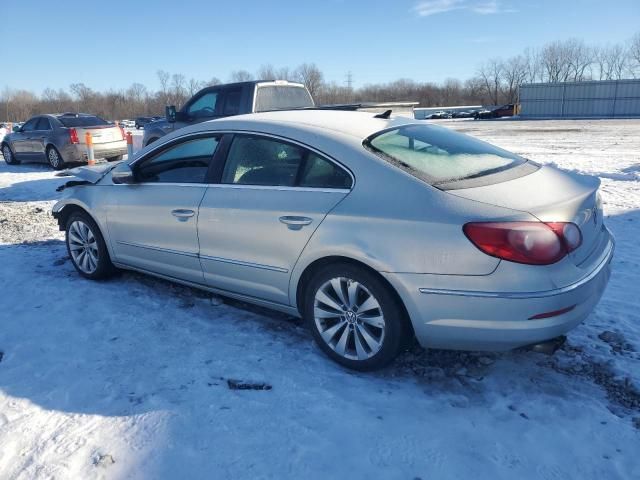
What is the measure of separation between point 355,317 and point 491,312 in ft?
2.73

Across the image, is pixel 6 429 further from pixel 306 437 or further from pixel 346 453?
pixel 346 453

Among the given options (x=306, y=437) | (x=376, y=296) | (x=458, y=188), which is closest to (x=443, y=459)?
(x=306, y=437)

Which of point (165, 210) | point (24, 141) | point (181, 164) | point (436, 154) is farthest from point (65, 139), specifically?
point (436, 154)

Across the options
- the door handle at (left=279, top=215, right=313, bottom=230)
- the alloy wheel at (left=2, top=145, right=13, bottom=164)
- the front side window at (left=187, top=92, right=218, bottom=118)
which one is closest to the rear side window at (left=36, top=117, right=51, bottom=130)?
the alloy wheel at (left=2, top=145, right=13, bottom=164)

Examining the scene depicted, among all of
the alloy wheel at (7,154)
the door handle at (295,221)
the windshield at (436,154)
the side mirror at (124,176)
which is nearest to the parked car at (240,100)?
the side mirror at (124,176)

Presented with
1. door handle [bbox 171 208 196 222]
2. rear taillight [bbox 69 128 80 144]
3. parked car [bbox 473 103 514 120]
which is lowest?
parked car [bbox 473 103 514 120]

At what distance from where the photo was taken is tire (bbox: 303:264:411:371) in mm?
3029

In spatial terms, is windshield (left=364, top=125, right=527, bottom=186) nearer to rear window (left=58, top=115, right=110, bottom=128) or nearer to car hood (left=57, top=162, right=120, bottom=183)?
car hood (left=57, top=162, right=120, bottom=183)

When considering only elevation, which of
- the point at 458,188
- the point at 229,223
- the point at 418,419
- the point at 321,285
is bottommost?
the point at 418,419

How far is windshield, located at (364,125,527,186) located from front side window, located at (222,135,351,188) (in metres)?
0.31

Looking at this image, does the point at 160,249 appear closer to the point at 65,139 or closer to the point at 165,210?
the point at 165,210

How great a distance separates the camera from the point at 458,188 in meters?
2.96

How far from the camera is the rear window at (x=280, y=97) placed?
28.8ft

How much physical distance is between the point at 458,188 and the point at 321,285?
3.38ft
